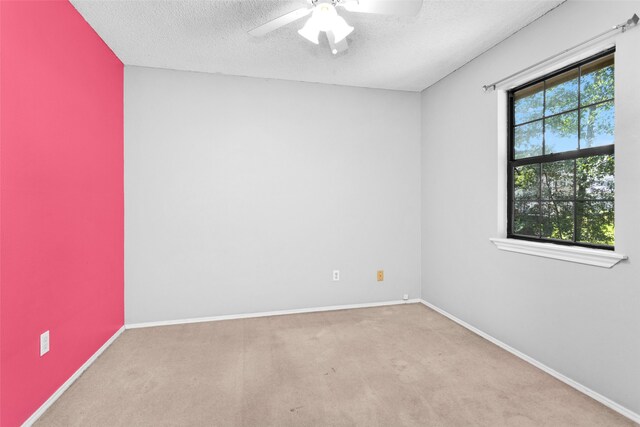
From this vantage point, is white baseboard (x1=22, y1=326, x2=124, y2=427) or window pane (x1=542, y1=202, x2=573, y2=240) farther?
window pane (x1=542, y1=202, x2=573, y2=240)

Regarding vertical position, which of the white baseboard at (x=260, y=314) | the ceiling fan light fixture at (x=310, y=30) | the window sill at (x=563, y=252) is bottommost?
the white baseboard at (x=260, y=314)

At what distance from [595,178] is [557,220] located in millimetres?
394

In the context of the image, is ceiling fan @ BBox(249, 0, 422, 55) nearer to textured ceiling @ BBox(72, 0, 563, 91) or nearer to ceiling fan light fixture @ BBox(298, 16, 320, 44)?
ceiling fan light fixture @ BBox(298, 16, 320, 44)

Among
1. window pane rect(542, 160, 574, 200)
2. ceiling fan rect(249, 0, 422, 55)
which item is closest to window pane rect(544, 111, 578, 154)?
window pane rect(542, 160, 574, 200)

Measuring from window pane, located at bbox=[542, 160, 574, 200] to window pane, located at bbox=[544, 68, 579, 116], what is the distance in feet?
1.30

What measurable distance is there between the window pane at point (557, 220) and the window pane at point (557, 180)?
6 cm

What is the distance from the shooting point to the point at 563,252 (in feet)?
6.98

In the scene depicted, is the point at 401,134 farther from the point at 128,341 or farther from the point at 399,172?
the point at 128,341

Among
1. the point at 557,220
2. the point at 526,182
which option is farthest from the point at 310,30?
the point at 557,220

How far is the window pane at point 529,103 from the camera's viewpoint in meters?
2.49

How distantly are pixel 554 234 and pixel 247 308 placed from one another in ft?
9.32

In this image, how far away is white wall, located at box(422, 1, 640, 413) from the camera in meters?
1.78

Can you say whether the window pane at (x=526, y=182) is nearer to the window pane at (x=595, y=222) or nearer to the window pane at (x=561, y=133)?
the window pane at (x=561, y=133)

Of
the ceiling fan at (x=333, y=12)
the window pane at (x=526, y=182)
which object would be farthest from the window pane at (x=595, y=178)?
the ceiling fan at (x=333, y=12)
